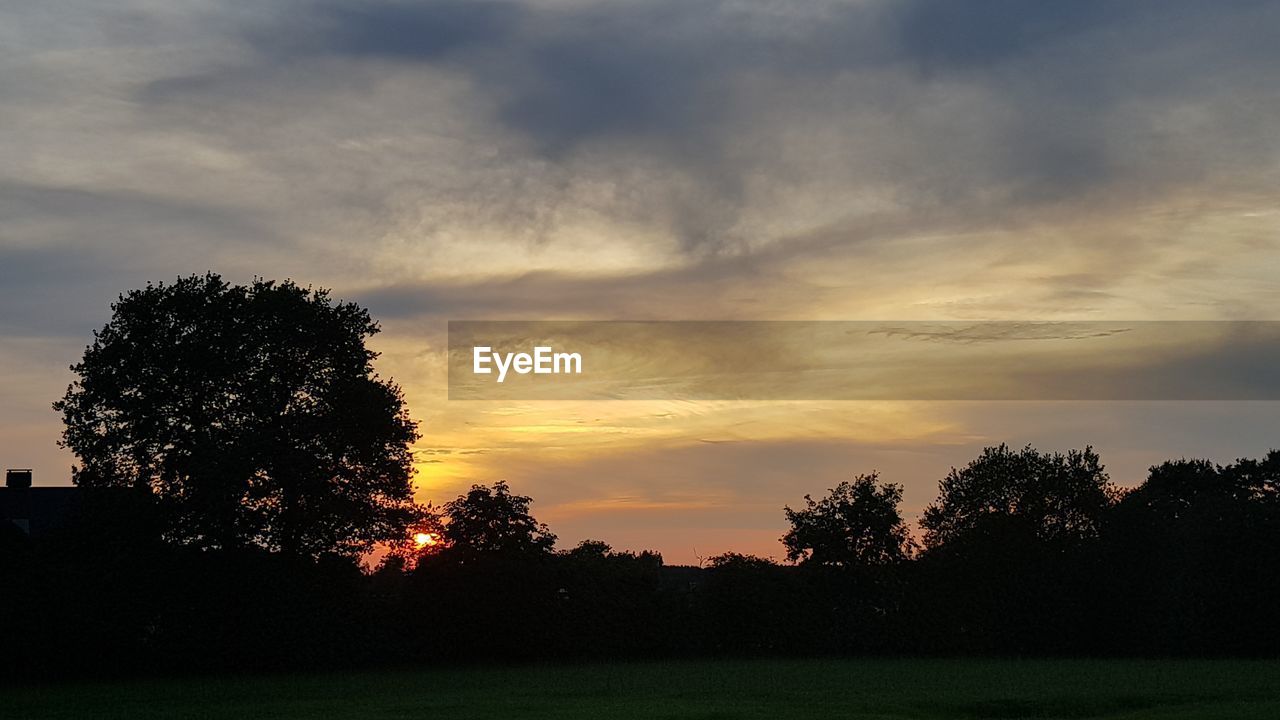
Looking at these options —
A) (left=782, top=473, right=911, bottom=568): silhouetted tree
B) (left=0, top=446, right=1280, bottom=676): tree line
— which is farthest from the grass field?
(left=782, top=473, right=911, bottom=568): silhouetted tree

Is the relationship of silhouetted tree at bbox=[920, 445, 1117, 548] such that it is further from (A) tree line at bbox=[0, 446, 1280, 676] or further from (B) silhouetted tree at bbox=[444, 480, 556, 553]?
(B) silhouetted tree at bbox=[444, 480, 556, 553]

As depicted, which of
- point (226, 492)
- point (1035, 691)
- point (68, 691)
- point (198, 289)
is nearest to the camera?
point (1035, 691)

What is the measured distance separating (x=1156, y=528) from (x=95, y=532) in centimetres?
6178

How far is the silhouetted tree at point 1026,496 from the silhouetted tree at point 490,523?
33085 millimetres

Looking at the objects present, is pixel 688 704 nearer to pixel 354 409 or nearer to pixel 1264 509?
pixel 354 409

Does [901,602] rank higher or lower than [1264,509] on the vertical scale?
lower

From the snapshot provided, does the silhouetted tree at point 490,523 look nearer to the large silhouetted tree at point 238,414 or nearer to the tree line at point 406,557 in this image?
the tree line at point 406,557

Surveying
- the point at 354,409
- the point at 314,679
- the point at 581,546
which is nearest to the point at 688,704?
the point at 314,679

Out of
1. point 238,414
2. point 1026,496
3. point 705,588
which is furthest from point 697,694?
point 1026,496

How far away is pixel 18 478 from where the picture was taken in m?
75.1

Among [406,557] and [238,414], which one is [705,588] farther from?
[238,414]

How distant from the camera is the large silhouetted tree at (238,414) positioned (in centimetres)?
4909

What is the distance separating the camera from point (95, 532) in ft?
163

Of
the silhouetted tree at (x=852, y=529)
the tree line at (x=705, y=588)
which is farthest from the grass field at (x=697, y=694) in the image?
the silhouetted tree at (x=852, y=529)
